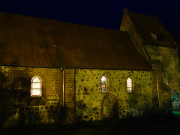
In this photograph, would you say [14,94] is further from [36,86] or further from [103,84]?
[103,84]

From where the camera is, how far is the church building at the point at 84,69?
11.8 meters

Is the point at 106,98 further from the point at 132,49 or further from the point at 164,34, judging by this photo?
the point at 164,34

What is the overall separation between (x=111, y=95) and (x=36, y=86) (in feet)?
20.1

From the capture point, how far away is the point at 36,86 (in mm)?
11984

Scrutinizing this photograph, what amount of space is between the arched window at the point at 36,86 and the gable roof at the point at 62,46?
111 cm

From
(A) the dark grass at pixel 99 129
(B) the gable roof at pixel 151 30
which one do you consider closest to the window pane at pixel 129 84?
(A) the dark grass at pixel 99 129

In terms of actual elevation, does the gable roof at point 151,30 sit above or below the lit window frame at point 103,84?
above

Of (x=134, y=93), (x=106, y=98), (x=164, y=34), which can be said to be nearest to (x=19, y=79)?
(x=106, y=98)

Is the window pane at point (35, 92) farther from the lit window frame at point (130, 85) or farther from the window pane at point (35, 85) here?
the lit window frame at point (130, 85)

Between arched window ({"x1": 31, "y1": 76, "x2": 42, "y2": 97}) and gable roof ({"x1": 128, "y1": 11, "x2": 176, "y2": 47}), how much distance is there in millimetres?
11445

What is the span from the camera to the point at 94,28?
1847 centimetres

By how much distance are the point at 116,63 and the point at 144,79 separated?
3243mm

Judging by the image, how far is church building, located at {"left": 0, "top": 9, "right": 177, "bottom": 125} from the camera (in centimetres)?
1175

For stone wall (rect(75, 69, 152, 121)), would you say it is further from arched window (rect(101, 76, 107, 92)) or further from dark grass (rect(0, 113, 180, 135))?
dark grass (rect(0, 113, 180, 135))
